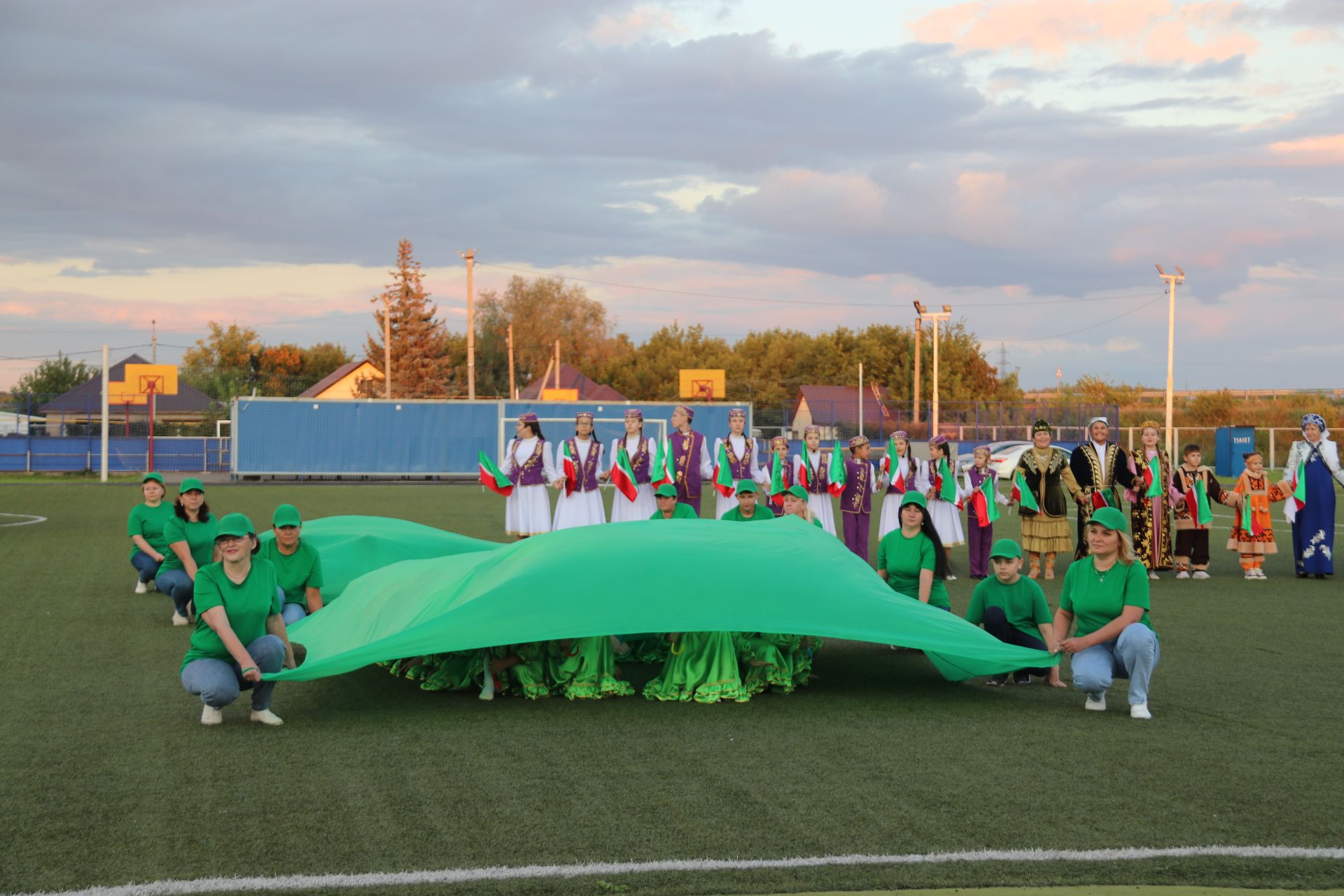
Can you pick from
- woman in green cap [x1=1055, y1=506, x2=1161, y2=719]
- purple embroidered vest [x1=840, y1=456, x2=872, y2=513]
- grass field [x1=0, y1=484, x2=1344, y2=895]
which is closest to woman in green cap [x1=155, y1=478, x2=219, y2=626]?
grass field [x1=0, y1=484, x2=1344, y2=895]

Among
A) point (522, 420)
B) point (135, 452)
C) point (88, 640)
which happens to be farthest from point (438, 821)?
point (135, 452)

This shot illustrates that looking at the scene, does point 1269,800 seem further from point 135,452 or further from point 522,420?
point 135,452

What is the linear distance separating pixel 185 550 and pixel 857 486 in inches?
267

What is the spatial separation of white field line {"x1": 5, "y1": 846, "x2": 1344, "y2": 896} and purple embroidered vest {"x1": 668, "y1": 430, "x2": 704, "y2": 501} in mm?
8744

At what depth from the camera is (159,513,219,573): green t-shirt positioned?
9.59 m

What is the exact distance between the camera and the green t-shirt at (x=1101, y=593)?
21.3ft

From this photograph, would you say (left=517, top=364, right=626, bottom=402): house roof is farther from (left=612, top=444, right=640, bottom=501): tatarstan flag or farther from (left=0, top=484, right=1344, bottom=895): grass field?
(left=0, top=484, right=1344, bottom=895): grass field

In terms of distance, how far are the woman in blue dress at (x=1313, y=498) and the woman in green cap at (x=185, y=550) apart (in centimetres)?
1051

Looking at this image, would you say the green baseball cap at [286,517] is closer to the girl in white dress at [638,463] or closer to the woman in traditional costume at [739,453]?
the girl in white dress at [638,463]

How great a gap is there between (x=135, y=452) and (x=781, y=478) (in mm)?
31711

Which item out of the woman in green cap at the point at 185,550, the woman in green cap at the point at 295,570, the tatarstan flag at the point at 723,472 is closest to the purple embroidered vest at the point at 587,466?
the tatarstan flag at the point at 723,472

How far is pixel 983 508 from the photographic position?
13.1 meters

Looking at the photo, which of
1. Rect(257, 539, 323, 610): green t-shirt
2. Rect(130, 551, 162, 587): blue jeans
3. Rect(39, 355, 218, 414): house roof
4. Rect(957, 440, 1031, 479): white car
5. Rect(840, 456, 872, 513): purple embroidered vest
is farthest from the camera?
Rect(39, 355, 218, 414): house roof

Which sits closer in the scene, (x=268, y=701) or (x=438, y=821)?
(x=438, y=821)
